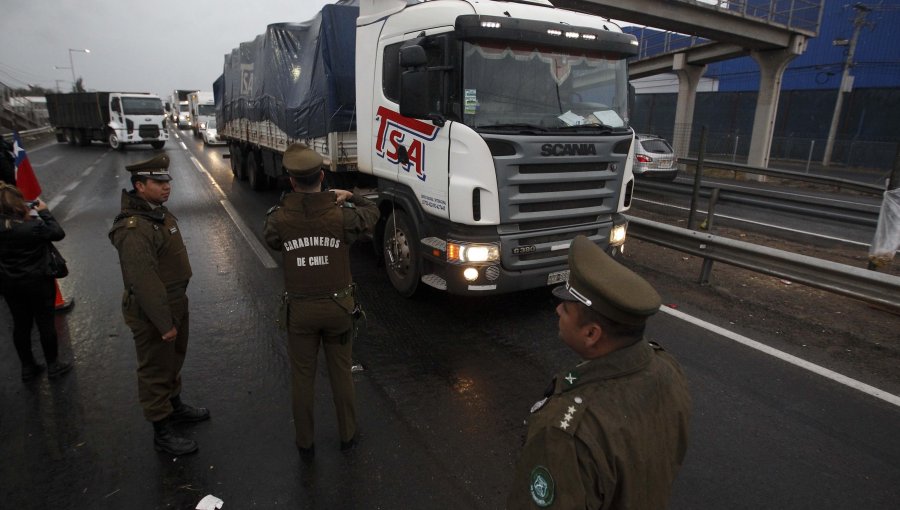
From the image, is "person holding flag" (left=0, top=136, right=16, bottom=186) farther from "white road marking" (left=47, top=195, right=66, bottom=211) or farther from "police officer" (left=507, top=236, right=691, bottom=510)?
"police officer" (left=507, top=236, right=691, bottom=510)

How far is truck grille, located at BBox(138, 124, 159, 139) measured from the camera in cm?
2545

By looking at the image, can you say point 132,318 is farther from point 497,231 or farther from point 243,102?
point 243,102

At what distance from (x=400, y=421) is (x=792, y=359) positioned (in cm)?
362

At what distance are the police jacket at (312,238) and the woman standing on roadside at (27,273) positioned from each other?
88.3 inches

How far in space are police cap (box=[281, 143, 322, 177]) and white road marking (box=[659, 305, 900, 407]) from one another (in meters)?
2.81

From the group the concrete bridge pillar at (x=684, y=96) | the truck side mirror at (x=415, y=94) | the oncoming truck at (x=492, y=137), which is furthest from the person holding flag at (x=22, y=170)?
the concrete bridge pillar at (x=684, y=96)

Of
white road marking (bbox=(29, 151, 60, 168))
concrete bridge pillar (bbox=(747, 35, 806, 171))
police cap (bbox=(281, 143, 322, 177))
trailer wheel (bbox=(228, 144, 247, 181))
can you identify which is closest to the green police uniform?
police cap (bbox=(281, 143, 322, 177))

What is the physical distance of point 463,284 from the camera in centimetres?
484

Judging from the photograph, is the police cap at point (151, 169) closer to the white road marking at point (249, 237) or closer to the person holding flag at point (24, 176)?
the person holding flag at point (24, 176)

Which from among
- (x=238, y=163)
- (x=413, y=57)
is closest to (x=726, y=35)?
(x=238, y=163)

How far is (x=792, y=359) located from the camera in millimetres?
4602

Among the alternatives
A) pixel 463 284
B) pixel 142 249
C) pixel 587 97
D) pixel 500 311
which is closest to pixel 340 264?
pixel 142 249

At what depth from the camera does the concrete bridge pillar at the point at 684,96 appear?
2598cm

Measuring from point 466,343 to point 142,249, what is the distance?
2870mm
